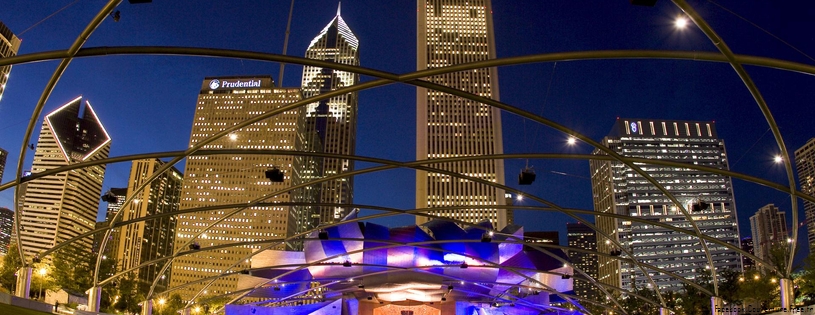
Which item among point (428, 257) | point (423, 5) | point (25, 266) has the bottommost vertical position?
point (25, 266)

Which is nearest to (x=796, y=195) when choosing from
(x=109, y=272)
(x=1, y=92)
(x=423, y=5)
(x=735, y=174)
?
(x=735, y=174)

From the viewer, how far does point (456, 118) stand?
454ft

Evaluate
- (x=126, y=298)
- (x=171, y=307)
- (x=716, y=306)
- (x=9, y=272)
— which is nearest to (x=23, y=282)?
(x=9, y=272)

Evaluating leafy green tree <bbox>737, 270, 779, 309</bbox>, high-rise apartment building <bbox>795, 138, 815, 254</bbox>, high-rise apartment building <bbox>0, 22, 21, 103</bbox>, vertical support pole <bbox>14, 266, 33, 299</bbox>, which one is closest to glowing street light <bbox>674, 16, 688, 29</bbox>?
vertical support pole <bbox>14, 266, 33, 299</bbox>

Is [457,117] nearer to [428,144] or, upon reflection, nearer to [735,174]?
[428,144]

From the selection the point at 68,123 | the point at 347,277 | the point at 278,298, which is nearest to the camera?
the point at 347,277

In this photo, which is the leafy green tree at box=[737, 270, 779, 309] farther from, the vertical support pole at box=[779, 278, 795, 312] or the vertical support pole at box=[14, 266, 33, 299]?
the vertical support pole at box=[14, 266, 33, 299]

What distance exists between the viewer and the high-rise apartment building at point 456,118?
137 m

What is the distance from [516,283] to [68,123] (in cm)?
15563

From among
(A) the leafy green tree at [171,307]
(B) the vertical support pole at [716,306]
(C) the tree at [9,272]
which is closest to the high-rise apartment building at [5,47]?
(A) the leafy green tree at [171,307]

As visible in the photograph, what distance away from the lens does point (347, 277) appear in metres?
58.7

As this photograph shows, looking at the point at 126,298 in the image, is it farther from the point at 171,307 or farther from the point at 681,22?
the point at 681,22

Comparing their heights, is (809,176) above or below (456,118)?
below

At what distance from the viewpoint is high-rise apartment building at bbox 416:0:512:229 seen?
448 feet
